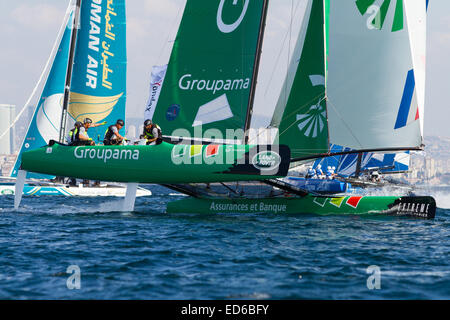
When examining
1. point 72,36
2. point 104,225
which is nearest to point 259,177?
point 104,225

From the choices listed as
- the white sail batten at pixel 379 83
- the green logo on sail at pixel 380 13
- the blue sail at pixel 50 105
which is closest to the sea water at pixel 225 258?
the white sail batten at pixel 379 83

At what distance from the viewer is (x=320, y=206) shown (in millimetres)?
14164

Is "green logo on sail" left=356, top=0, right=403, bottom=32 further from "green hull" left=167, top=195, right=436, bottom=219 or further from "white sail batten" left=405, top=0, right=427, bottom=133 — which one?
"green hull" left=167, top=195, right=436, bottom=219

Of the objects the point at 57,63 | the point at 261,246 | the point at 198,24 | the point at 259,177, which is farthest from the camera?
the point at 57,63

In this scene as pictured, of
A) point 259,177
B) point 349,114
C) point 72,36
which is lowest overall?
point 259,177

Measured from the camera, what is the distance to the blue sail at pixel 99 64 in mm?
23859

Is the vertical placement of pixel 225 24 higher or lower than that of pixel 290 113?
higher

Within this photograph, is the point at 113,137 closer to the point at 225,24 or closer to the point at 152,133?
the point at 152,133

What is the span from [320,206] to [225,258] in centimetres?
626

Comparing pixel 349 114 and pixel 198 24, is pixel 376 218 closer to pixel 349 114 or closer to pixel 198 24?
pixel 349 114

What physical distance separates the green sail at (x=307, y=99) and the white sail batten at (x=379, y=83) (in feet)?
1.42

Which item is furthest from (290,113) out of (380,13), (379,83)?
(380,13)

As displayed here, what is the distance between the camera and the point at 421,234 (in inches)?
440

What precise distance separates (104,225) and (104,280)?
214 inches
